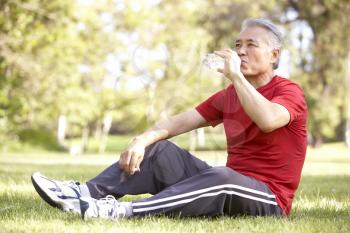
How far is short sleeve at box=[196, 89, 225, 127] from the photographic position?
4.55m

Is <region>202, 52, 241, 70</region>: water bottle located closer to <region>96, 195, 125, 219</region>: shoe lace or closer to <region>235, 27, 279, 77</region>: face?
<region>235, 27, 279, 77</region>: face

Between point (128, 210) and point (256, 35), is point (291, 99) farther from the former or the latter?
point (128, 210)

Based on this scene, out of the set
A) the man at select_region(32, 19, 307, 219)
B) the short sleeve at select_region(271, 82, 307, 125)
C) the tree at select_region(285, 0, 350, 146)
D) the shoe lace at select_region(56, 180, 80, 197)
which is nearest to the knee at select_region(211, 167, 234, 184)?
the man at select_region(32, 19, 307, 219)

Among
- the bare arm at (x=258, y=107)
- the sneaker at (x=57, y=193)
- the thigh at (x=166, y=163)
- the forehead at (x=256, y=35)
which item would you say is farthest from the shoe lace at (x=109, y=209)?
the forehead at (x=256, y=35)

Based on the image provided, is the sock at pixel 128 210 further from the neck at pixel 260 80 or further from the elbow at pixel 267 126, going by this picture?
the neck at pixel 260 80

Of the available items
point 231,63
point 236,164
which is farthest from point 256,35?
point 236,164

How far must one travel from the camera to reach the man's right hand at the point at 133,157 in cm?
414

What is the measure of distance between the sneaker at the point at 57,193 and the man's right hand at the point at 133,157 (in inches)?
14.4

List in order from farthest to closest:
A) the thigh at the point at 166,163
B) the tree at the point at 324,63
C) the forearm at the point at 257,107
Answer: the tree at the point at 324,63 < the thigh at the point at 166,163 < the forearm at the point at 257,107

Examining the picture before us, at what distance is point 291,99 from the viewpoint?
390 cm

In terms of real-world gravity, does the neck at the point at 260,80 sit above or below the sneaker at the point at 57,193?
above

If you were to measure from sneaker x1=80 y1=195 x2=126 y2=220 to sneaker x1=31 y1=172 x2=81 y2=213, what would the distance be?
1.22 feet

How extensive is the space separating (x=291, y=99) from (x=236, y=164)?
530 mm

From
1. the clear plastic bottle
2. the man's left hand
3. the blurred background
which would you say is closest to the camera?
the man's left hand
